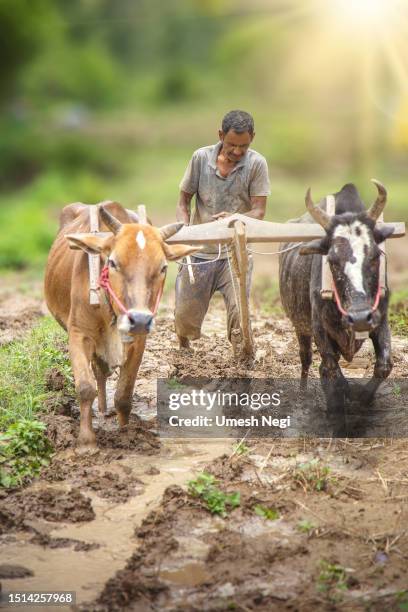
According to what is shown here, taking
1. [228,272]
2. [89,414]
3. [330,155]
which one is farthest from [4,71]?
[89,414]

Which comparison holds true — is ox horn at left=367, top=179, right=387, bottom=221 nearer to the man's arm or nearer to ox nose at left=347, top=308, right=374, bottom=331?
ox nose at left=347, top=308, right=374, bottom=331

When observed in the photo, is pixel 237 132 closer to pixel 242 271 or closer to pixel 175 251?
pixel 242 271

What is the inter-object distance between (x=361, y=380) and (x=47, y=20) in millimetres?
11924

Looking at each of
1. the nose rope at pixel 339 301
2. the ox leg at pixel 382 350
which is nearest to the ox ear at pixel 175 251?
the nose rope at pixel 339 301

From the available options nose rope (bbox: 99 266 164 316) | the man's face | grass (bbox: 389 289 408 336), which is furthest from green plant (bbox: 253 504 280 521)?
grass (bbox: 389 289 408 336)

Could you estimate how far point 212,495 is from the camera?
15.5 ft

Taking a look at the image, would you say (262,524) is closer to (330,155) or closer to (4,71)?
(4,71)

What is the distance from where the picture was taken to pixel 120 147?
20.6 metres

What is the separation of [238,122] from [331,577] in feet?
10.5

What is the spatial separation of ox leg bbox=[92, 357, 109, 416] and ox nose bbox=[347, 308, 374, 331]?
70.4 inches

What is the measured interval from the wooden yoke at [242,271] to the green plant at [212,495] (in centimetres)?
130

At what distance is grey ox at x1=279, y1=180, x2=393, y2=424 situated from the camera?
527cm

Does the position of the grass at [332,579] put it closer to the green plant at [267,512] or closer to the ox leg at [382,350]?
the green plant at [267,512]

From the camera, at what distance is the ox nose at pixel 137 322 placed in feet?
15.6
